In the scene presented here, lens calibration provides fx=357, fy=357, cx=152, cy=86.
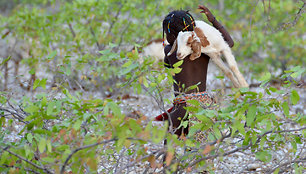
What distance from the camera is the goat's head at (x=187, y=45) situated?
2.24 m

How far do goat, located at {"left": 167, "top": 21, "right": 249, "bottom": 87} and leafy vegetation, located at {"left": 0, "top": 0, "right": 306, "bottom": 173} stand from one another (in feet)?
0.63

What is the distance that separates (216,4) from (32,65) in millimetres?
9329

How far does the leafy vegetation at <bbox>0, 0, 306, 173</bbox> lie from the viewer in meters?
1.64

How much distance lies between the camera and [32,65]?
440cm

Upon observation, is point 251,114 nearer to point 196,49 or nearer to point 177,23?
point 196,49

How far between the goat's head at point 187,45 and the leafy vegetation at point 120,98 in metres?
0.18

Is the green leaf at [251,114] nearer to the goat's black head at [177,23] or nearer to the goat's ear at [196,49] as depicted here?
the goat's ear at [196,49]

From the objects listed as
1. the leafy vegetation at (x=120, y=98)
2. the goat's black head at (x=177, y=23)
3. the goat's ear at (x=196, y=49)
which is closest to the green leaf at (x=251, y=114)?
the leafy vegetation at (x=120, y=98)

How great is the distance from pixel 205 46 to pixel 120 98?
34.2 inches

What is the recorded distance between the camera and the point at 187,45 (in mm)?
2254

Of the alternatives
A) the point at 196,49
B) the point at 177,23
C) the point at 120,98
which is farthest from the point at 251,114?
the point at 120,98

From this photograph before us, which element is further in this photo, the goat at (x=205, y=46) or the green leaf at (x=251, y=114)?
the goat at (x=205, y=46)

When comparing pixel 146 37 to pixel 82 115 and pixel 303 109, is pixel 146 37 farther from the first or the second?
pixel 82 115

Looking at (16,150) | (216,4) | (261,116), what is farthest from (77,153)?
(216,4)
